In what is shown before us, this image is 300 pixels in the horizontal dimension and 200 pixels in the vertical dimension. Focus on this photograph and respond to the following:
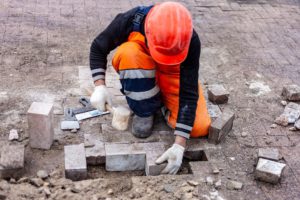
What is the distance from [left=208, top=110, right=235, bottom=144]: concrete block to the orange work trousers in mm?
77

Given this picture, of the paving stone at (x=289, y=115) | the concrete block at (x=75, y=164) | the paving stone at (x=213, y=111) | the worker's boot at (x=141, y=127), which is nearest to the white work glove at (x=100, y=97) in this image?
the worker's boot at (x=141, y=127)

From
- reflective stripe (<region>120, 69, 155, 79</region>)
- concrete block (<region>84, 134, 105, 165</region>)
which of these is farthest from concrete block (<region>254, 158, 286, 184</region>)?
concrete block (<region>84, 134, 105, 165</region>)

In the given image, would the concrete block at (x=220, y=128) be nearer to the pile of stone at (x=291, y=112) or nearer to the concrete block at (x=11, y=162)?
the pile of stone at (x=291, y=112)

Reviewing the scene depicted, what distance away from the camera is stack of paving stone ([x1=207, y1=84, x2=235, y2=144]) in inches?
159

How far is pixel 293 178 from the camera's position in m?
3.79

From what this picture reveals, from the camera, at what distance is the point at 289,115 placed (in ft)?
14.9

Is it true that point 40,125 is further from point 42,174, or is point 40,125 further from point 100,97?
point 100,97

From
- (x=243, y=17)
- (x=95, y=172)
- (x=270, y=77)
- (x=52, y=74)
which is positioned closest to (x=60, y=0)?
(x=52, y=74)

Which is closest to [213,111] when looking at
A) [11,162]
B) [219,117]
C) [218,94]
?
[218,94]

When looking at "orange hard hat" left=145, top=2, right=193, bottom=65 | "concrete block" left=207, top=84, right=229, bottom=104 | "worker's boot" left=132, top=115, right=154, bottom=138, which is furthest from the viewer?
"concrete block" left=207, top=84, right=229, bottom=104

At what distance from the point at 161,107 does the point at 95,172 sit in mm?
929

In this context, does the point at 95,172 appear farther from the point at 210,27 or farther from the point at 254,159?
the point at 210,27

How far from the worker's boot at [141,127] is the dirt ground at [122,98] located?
82 mm

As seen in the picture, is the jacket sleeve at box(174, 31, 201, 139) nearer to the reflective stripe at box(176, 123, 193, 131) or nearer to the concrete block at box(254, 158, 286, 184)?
the reflective stripe at box(176, 123, 193, 131)
